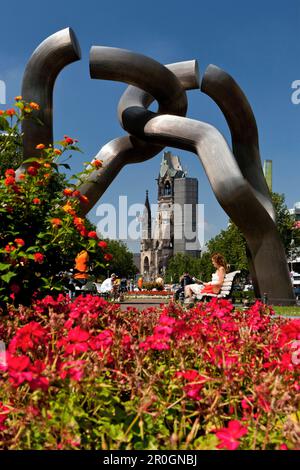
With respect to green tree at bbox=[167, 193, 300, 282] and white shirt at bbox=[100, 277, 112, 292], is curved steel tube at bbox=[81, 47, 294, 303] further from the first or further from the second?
white shirt at bbox=[100, 277, 112, 292]

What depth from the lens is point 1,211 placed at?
4676 mm

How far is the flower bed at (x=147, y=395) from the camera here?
1.94 metres

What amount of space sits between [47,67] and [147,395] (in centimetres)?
1094

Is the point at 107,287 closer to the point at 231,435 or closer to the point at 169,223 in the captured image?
the point at 231,435

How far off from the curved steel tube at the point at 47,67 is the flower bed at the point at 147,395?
9.26 m

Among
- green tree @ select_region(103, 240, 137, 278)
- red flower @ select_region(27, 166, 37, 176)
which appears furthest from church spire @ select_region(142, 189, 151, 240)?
red flower @ select_region(27, 166, 37, 176)

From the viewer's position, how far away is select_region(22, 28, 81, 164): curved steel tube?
38.0ft

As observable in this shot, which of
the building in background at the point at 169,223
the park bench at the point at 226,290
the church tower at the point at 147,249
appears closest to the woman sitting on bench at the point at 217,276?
the park bench at the point at 226,290

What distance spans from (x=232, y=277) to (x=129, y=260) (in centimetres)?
9214

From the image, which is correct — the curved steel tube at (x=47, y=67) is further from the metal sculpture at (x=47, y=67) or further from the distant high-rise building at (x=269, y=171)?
the distant high-rise building at (x=269, y=171)

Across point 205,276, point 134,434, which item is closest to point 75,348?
point 134,434
